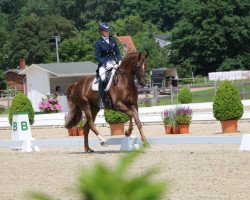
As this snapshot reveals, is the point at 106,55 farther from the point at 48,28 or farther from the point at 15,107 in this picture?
the point at 48,28

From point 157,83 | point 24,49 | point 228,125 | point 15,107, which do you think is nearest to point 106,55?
point 228,125

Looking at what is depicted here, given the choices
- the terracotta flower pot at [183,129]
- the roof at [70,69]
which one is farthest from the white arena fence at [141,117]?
the roof at [70,69]

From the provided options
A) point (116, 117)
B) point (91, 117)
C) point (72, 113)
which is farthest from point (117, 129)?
point (91, 117)

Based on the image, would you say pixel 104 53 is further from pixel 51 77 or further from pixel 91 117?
pixel 51 77

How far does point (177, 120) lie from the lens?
20.5 metres

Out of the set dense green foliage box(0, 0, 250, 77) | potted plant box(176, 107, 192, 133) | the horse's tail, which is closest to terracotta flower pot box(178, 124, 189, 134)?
potted plant box(176, 107, 192, 133)

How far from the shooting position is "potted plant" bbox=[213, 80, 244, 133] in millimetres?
19578

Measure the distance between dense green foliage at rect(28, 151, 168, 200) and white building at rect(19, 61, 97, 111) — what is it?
46112 millimetres

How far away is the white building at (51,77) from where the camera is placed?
158 feet

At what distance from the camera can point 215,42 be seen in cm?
8006

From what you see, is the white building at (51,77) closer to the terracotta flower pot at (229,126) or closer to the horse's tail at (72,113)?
the terracotta flower pot at (229,126)

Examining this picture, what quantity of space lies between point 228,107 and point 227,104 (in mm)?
80

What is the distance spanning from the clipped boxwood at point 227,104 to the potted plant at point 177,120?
0.86 m

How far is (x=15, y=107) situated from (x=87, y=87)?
1208 centimetres
